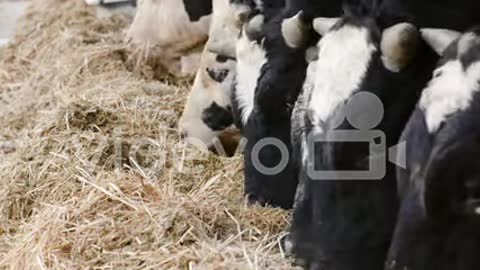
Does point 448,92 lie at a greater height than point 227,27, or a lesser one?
greater

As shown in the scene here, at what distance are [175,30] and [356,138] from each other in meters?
3.77

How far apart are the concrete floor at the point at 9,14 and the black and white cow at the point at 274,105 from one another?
6.28m

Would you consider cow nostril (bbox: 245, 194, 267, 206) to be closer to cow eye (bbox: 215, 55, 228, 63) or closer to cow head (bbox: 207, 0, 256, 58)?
cow head (bbox: 207, 0, 256, 58)

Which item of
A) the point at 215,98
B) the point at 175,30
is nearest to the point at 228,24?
the point at 215,98

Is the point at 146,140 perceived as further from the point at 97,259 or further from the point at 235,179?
the point at 97,259

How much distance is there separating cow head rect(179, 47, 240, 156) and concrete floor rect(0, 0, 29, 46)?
4888 mm

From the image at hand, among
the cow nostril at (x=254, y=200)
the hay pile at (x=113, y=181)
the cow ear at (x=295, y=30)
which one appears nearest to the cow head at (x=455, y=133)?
the hay pile at (x=113, y=181)

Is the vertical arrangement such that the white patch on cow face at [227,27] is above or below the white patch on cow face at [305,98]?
below

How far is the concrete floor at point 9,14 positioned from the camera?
32.2 ft

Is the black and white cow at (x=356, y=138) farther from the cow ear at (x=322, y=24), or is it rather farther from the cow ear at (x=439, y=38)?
the cow ear at (x=322, y=24)

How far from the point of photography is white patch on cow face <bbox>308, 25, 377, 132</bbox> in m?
2.79

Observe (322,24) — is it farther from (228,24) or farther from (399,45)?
(228,24)

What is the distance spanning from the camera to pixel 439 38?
2.72 metres

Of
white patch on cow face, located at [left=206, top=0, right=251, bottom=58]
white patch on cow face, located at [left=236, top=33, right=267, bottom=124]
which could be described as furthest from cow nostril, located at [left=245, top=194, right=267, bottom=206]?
white patch on cow face, located at [left=206, top=0, right=251, bottom=58]
